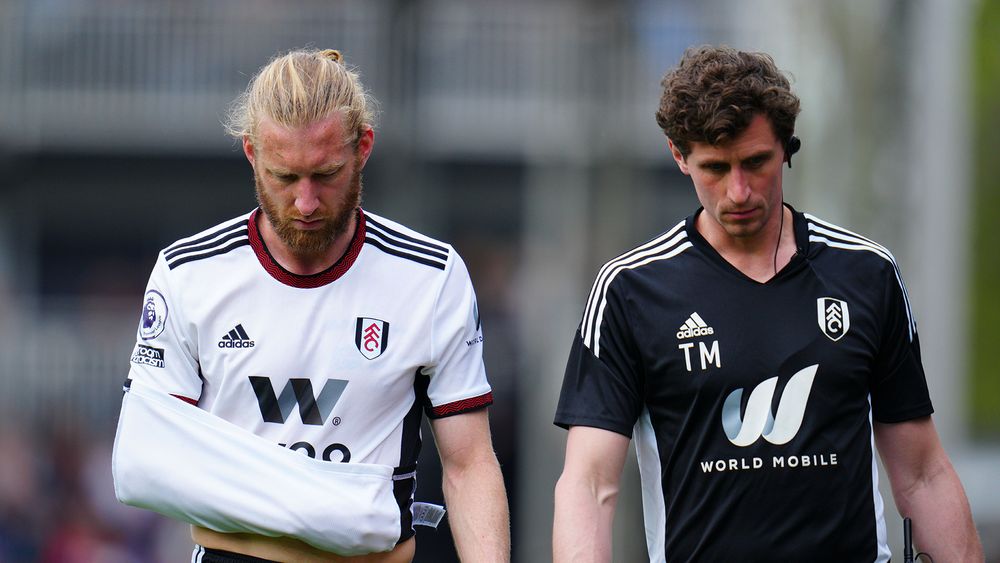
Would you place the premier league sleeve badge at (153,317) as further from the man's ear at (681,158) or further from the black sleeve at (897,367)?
the black sleeve at (897,367)

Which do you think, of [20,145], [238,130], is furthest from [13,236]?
[238,130]

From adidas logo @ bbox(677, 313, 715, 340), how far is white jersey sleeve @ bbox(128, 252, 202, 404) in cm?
144

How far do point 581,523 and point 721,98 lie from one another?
1.24 m

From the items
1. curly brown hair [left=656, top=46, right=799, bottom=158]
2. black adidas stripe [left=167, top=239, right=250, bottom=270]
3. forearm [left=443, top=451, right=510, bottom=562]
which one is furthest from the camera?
black adidas stripe [left=167, top=239, right=250, bottom=270]

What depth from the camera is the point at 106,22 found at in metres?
19.5

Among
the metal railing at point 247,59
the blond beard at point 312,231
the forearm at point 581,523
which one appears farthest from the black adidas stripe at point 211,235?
the metal railing at point 247,59

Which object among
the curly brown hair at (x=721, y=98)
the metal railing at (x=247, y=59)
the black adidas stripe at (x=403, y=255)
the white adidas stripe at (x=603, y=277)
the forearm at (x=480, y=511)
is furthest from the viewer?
the metal railing at (x=247, y=59)

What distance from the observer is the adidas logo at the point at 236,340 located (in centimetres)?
463

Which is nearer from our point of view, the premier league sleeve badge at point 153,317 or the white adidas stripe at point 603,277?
the white adidas stripe at point 603,277

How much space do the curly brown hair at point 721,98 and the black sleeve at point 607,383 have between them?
547 millimetres

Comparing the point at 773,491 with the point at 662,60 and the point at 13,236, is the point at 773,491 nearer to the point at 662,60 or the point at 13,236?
the point at 662,60

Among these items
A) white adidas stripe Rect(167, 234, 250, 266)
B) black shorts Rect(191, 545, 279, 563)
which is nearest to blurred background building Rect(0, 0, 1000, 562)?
white adidas stripe Rect(167, 234, 250, 266)

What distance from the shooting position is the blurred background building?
8992 millimetres

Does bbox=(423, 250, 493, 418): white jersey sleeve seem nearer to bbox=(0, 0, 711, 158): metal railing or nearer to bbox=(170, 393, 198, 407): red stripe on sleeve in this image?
bbox=(170, 393, 198, 407): red stripe on sleeve
